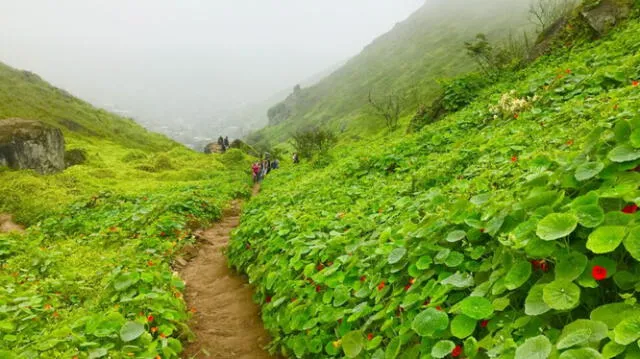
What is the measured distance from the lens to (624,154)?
3859 millimetres

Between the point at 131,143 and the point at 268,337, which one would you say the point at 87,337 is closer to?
the point at 268,337

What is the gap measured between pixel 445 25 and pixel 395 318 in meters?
207

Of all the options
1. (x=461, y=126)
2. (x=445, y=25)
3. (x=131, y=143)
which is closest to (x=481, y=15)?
(x=445, y=25)

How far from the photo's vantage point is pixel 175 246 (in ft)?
43.4

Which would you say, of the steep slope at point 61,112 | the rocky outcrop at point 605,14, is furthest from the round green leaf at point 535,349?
the steep slope at point 61,112

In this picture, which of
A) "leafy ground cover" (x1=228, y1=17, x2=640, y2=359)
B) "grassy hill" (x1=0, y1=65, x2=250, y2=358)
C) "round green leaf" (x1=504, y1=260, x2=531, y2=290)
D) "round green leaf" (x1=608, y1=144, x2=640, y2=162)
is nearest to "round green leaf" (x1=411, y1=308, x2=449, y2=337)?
"leafy ground cover" (x1=228, y1=17, x2=640, y2=359)

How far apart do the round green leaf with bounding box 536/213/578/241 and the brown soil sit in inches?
837

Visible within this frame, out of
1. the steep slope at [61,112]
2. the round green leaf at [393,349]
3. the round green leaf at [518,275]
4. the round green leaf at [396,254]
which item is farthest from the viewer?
the steep slope at [61,112]

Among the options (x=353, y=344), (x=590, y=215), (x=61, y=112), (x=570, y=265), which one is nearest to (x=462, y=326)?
(x=570, y=265)

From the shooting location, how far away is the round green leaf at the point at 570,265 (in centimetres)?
314

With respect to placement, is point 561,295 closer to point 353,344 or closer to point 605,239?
point 605,239

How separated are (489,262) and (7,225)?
2203 cm

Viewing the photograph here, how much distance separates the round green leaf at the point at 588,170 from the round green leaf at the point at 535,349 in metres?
1.81

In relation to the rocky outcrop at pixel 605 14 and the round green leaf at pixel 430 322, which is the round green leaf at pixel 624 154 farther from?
the rocky outcrop at pixel 605 14
